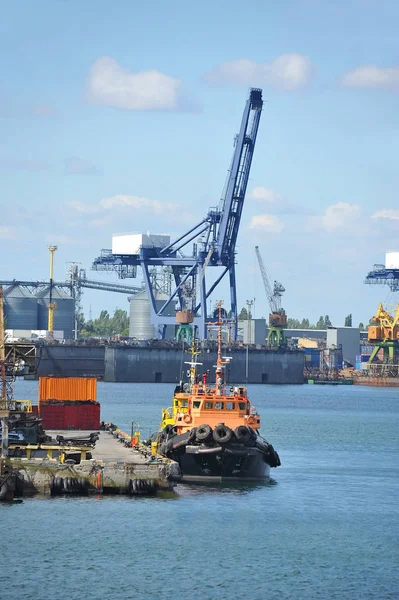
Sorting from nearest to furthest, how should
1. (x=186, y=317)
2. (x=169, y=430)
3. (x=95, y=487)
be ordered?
(x=95, y=487) → (x=169, y=430) → (x=186, y=317)

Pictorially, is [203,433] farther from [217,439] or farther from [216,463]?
[216,463]

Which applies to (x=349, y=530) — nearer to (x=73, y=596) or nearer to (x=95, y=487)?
(x=95, y=487)

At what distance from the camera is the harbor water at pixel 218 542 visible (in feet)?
125

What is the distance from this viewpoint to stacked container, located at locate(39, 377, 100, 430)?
252 ft

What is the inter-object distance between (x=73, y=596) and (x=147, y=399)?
107998 millimetres

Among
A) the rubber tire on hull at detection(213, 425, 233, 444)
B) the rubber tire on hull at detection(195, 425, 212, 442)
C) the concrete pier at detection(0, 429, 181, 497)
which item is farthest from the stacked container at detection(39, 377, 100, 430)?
the concrete pier at detection(0, 429, 181, 497)

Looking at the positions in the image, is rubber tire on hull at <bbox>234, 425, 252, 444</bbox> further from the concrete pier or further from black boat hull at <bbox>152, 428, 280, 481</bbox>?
the concrete pier

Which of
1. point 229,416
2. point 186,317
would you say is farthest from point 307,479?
point 186,317

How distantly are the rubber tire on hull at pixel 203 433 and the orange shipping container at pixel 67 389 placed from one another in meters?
26.3

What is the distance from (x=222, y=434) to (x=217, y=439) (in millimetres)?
432

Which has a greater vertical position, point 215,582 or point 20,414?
point 20,414

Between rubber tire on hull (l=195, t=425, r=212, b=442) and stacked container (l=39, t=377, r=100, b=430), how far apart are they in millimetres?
21368

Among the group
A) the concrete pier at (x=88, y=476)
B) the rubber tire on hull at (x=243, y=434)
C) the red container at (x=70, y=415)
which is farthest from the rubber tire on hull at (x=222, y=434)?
the red container at (x=70, y=415)

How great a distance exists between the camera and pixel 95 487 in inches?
2031
